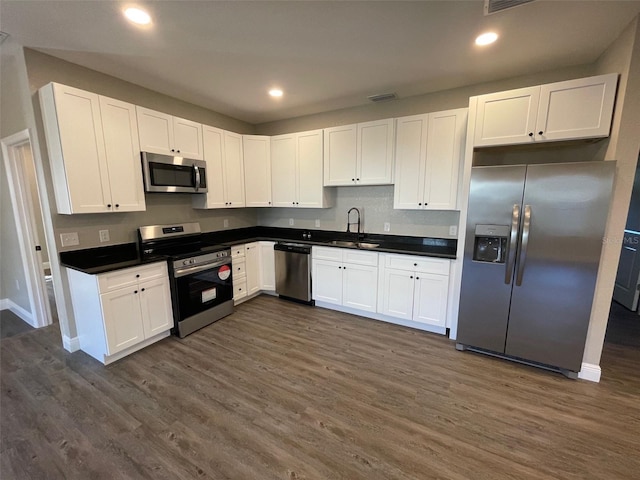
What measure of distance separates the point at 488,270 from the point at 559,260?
53cm

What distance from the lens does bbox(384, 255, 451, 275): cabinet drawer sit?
2971mm

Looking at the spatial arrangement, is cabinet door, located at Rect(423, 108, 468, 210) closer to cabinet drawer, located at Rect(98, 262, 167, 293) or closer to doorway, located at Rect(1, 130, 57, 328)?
cabinet drawer, located at Rect(98, 262, 167, 293)

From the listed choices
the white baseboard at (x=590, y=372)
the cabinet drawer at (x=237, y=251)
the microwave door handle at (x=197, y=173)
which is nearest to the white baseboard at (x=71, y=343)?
the cabinet drawer at (x=237, y=251)

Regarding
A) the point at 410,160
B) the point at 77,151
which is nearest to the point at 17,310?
the point at 77,151

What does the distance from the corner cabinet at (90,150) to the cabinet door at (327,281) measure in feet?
7.59

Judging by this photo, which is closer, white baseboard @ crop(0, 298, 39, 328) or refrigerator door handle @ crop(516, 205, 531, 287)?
refrigerator door handle @ crop(516, 205, 531, 287)

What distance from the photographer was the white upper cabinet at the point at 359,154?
11.1 feet

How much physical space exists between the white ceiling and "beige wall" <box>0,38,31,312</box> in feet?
1.19

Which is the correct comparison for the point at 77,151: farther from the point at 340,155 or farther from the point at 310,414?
the point at 310,414

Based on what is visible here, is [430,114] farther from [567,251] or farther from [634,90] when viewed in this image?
[567,251]

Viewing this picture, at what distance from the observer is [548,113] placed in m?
2.35

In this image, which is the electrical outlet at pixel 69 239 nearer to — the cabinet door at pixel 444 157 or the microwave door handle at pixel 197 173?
the microwave door handle at pixel 197 173

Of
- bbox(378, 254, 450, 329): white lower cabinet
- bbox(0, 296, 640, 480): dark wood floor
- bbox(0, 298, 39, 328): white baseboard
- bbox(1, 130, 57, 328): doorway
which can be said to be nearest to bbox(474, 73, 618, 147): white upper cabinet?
bbox(378, 254, 450, 329): white lower cabinet

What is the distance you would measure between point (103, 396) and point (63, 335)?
1.19m
